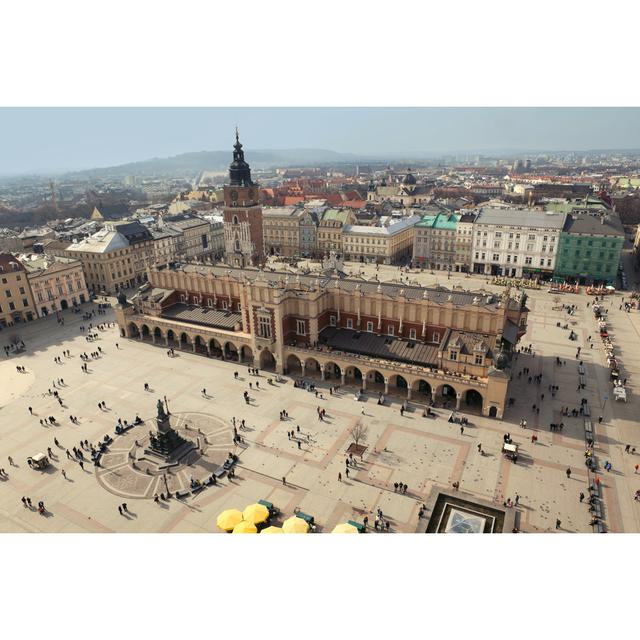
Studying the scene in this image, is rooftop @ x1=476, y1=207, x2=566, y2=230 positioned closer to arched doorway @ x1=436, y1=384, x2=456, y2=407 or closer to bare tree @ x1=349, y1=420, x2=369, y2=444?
arched doorway @ x1=436, y1=384, x2=456, y2=407

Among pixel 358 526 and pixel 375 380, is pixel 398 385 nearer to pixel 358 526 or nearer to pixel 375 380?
pixel 375 380

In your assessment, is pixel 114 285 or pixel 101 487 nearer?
pixel 101 487

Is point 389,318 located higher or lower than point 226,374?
higher

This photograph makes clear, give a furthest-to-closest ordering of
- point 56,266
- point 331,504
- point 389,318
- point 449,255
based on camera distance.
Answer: point 449,255, point 56,266, point 389,318, point 331,504

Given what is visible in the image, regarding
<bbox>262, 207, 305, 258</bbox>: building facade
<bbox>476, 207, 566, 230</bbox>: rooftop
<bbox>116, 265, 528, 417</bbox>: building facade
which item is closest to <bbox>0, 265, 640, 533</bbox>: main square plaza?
<bbox>116, 265, 528, 417</bbox>: building facade

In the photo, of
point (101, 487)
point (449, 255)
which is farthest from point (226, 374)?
point (449, 255)

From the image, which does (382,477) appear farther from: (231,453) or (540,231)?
(540,231)
